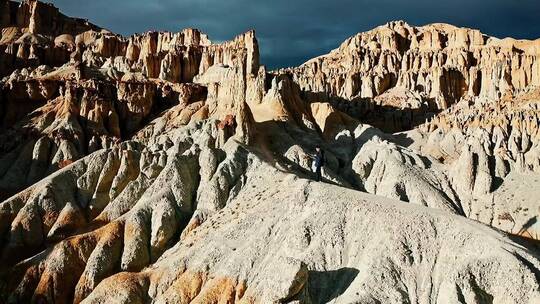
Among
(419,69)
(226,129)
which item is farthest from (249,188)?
(419,69)

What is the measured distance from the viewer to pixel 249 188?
220 ft

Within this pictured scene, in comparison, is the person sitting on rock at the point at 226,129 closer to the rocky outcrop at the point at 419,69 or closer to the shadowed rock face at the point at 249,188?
the shadowed rock face at the point at 249,188

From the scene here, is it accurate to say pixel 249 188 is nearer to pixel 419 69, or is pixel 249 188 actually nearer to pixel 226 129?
pixel 226 129

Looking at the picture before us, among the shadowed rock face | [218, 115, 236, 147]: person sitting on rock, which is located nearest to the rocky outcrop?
the shadowed rock face

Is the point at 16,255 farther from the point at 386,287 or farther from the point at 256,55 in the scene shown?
the point at 256,55

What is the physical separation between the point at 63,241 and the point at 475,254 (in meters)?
35.9

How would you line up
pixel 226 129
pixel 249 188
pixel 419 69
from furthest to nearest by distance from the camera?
pixel 419 69 < pixel 226 129 < pixel 249 188

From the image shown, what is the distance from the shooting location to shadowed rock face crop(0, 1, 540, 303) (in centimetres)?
4947

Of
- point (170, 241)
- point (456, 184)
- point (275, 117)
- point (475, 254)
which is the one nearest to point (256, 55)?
point (275, 117)

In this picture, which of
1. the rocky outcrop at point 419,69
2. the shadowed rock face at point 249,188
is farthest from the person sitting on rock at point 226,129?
the rocky outcrop at point 419,69

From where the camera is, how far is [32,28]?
160m

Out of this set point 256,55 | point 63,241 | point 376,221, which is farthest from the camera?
point 256,55

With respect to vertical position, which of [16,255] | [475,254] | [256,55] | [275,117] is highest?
[256,55]

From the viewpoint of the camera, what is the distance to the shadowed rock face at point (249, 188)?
162 ft
